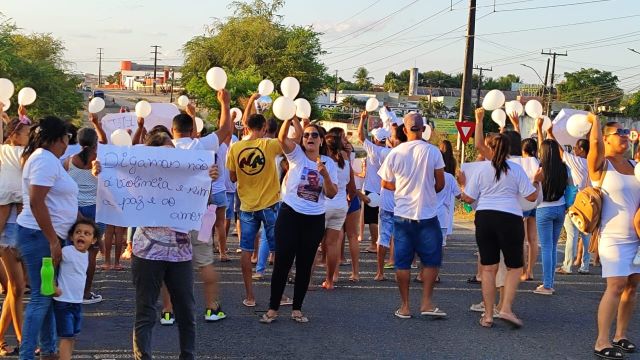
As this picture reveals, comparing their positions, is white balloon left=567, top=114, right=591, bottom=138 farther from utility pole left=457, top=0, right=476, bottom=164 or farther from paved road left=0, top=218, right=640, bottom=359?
utility pole left=457, top=0, right=476, bottom=164

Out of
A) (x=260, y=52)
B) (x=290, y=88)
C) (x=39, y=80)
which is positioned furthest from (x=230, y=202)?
(x=260, y=52)

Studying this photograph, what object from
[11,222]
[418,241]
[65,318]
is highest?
[11,222]

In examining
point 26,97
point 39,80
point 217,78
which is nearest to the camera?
point 217,78

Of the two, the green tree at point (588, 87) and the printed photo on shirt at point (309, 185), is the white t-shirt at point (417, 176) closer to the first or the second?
the printed photo on shirt at point (309, 185)

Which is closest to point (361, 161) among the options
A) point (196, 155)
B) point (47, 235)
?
point (196, 155)

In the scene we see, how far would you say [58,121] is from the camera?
194 inches

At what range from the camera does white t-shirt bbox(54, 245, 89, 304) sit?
4.77 m

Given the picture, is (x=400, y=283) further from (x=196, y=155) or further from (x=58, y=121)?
(x=58, y=121)

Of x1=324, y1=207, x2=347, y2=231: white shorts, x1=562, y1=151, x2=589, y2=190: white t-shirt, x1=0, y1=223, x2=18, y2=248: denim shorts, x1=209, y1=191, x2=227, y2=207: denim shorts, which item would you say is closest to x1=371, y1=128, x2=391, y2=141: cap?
x1=324, y1=207, x2=347, y2=231: white shorts

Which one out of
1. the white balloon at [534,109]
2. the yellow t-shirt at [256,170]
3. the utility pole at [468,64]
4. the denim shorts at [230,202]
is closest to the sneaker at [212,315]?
the yellow t-shirt at [256,170]

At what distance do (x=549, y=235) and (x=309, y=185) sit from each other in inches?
132

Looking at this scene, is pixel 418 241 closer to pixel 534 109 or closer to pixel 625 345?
pixel 625 345

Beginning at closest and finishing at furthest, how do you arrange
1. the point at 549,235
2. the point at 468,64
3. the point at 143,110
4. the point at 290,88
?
the point at 290,88 → the point at 143,110 → the point at 549,235 → the point at 468,64

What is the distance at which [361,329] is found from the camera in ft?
21.5
